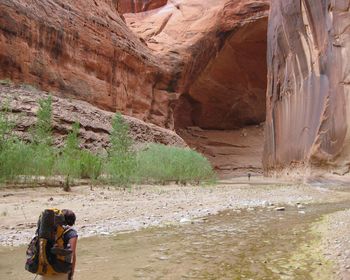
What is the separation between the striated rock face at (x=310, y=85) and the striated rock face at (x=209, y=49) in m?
8.71

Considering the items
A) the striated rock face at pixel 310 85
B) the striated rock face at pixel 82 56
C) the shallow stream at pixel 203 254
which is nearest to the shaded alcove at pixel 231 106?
the striated rock face at pixel 82 56

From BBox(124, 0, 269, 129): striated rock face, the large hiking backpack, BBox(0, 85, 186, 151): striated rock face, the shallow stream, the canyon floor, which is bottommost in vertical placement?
the shallow stream

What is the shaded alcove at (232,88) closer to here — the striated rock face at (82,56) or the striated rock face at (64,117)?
the striated rock face at (82,56)

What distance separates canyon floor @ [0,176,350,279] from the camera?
4402 mm

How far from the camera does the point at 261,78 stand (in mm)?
38562

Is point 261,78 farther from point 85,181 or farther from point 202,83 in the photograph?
point 85,181

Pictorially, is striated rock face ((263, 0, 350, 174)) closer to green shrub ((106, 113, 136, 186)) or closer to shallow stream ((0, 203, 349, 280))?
green shrub ((106, 113, 136, 186))

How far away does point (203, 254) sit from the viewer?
454 centimetres

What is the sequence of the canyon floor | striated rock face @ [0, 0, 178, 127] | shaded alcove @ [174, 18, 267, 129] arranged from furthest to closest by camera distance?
shaded alcove @ [174, 18, 267, 129], striated rock face @ [0, 0, 178, 127], the canyon floor

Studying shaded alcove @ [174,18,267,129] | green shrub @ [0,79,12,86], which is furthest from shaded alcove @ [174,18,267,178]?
green shrub @ [0,79,12,86]

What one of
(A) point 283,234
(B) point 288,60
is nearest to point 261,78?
(B) point 288,60

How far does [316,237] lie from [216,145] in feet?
109

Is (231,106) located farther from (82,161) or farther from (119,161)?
(82,161)

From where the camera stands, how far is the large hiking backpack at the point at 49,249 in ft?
8.20
